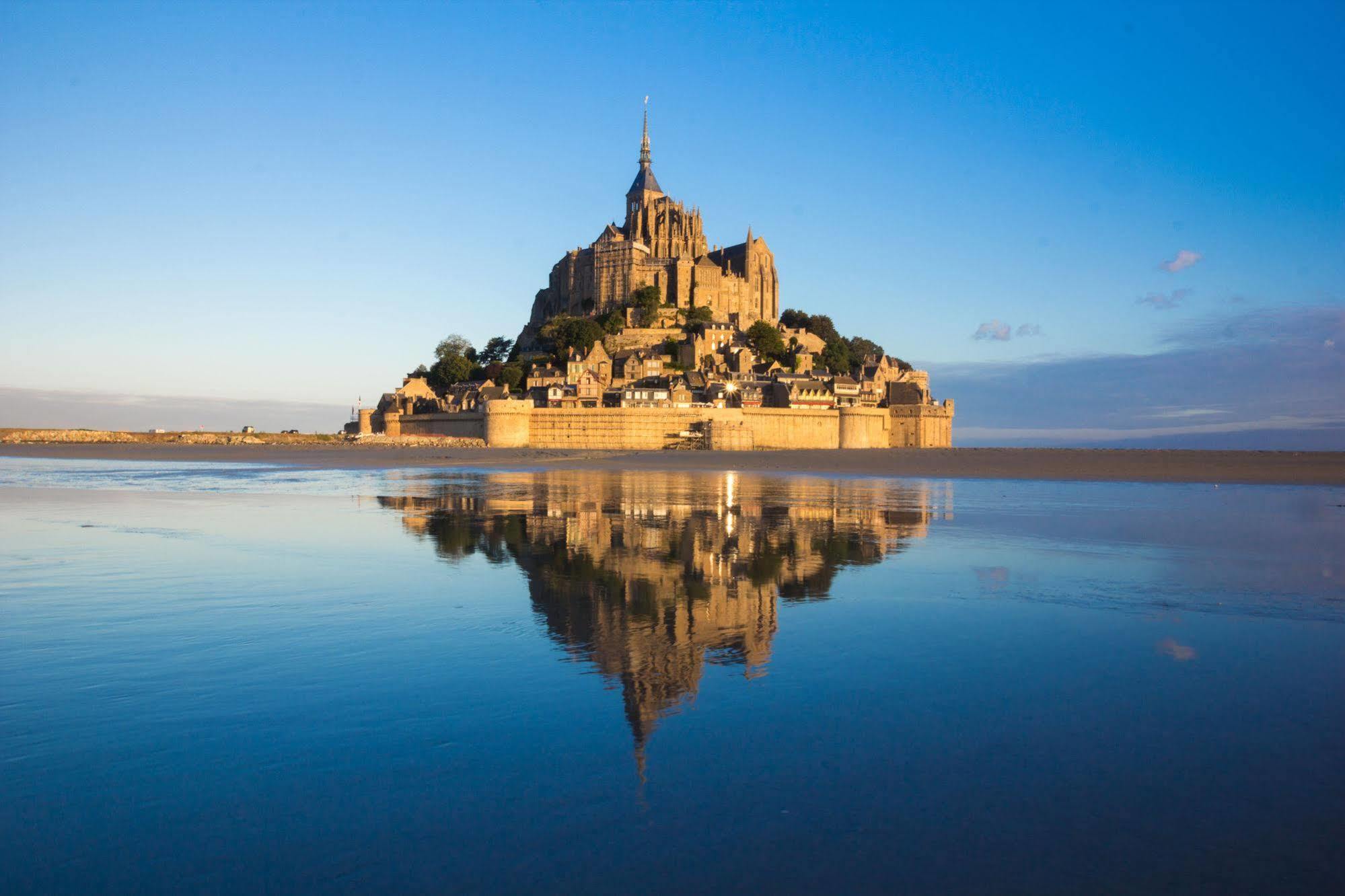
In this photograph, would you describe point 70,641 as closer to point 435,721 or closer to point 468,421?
point 435,721

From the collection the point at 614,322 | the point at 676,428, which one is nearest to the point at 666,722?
the point at 676,428

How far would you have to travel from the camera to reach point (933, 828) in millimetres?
3803

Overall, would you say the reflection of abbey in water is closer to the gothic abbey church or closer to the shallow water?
the shallow water

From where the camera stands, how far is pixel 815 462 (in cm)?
4606

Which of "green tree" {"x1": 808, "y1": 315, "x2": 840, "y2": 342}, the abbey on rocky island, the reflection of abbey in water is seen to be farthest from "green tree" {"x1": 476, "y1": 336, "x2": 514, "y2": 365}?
the reflection of abbey in water

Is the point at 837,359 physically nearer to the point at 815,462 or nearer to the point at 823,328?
the point at 823,328

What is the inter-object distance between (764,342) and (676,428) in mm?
21056

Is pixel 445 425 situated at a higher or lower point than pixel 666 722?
higher

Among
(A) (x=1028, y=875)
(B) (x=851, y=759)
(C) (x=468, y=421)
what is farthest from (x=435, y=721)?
(C) (x=468, y=421)

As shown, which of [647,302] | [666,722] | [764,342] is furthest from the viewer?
[647,302]

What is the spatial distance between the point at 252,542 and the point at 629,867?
34.6ft

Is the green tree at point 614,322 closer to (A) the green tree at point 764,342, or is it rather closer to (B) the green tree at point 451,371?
(A) the green tree at point 764,342

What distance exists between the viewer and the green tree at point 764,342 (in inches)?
3474

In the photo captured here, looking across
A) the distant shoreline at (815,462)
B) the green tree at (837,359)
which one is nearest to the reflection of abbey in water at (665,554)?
the distant shoreline at (815,462)
